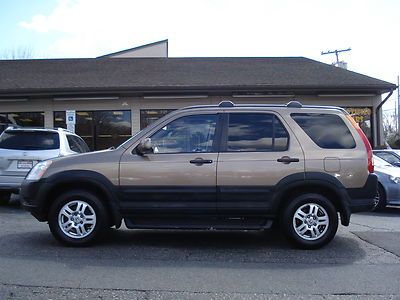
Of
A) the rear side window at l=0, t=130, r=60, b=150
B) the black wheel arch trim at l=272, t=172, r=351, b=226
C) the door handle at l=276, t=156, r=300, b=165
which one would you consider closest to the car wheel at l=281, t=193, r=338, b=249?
the black wheel arch trim at l=272, t=172, r=351, b=226

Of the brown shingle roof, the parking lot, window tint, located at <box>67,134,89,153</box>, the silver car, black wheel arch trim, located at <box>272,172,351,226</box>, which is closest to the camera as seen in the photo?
the parking lot

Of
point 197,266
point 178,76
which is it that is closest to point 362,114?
point 178,76

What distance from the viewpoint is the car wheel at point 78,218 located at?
6.64 metres

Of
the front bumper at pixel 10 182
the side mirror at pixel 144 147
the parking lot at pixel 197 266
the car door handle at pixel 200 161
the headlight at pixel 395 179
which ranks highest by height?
the side mirror at pixel 144 147

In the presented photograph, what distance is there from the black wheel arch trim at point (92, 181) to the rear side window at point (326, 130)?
8.98 ft

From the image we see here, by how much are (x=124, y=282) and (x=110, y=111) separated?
1407 cm

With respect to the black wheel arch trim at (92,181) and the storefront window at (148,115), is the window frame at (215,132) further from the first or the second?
the storefront window at (148,115)

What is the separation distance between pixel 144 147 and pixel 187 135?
0.63 metres

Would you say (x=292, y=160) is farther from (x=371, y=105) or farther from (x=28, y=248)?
(x=371, y=105)

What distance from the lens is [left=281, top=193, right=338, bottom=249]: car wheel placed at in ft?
21.6

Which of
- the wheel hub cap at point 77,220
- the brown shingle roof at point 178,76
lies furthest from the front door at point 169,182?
the brown shingle roof at point 178,76

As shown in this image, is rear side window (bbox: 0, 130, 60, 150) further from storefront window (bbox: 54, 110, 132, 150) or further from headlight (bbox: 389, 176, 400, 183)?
storefront window (bbox: 54, 110, 132, 150)

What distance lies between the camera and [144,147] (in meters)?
6.58

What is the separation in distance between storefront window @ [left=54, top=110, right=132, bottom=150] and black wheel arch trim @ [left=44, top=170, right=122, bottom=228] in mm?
12080
